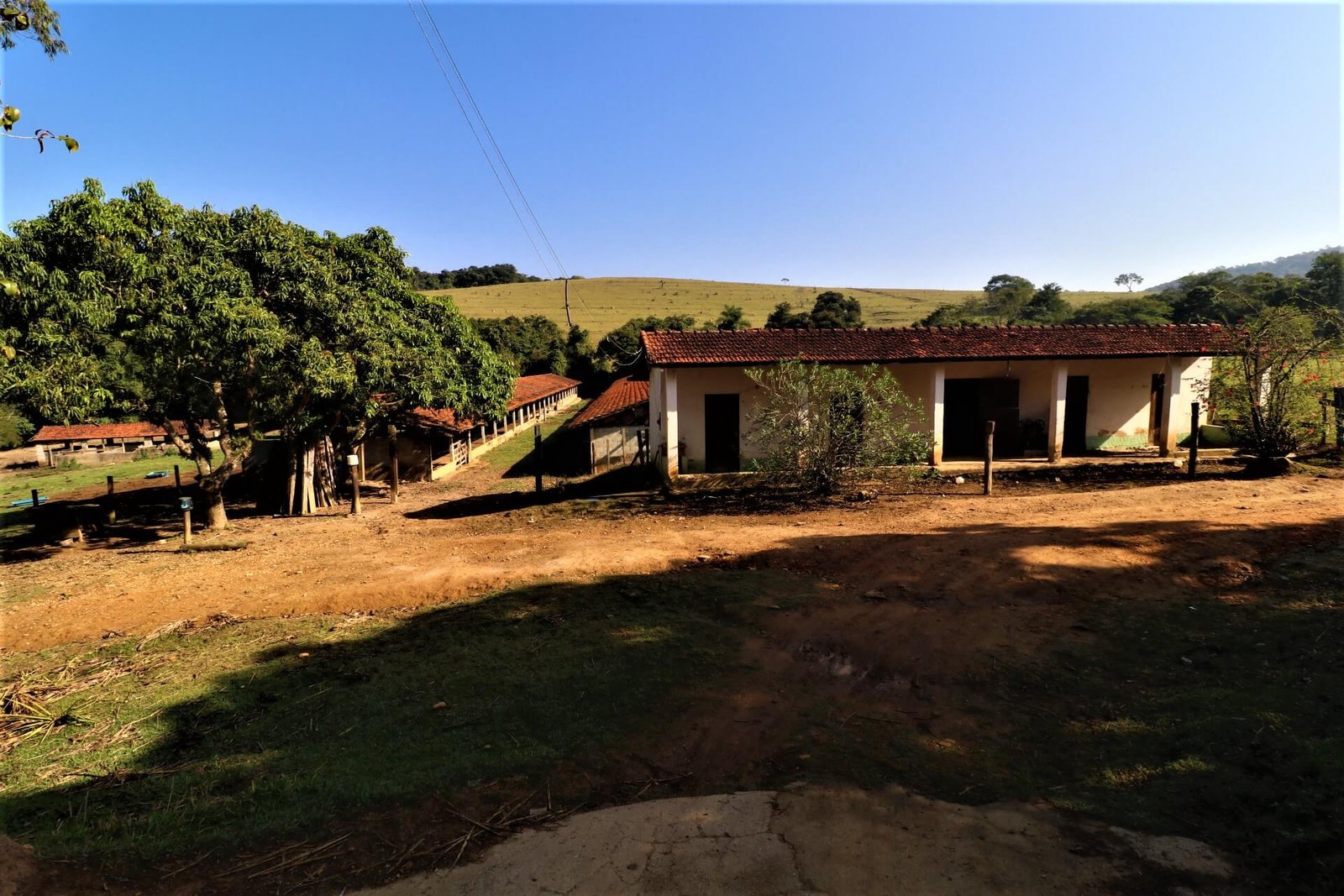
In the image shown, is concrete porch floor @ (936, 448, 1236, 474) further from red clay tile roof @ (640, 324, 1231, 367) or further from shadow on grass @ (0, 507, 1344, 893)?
shadow on grass @ (0, 507, 1344, 893)

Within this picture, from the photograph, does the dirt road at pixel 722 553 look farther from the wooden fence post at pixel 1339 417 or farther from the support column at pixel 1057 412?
the wooden fence post at pixel 1339 417

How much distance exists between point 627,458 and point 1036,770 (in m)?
18.2

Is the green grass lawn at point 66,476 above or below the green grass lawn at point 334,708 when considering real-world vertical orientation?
below

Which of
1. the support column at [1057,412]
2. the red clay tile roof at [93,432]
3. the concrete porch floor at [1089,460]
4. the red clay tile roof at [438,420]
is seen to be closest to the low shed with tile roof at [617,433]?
the red clay tile roof at [438,420]

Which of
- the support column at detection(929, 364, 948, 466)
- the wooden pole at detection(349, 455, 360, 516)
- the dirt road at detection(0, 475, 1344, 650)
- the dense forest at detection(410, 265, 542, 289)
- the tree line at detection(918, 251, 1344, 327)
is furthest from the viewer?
the dense forest at detection(410, 265, 542, 289)

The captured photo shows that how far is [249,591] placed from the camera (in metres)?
9.66

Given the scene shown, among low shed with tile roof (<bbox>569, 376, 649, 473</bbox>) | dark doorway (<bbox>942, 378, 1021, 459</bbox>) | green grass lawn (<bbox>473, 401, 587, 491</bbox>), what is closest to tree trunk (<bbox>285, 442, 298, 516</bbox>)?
green grass lawn (<bbox>473, 401, 587, 491</bbox>)

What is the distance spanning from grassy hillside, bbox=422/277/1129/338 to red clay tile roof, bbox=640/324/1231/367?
4122cm

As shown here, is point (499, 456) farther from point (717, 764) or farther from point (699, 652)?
point (717, 764)

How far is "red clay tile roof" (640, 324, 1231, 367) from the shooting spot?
1552 cm

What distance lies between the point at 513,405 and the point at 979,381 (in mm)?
20280

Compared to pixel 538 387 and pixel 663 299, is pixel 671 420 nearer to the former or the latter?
pixel 538 387

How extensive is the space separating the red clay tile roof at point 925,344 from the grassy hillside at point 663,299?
4122 centimetres

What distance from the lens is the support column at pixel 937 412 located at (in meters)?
16.3
